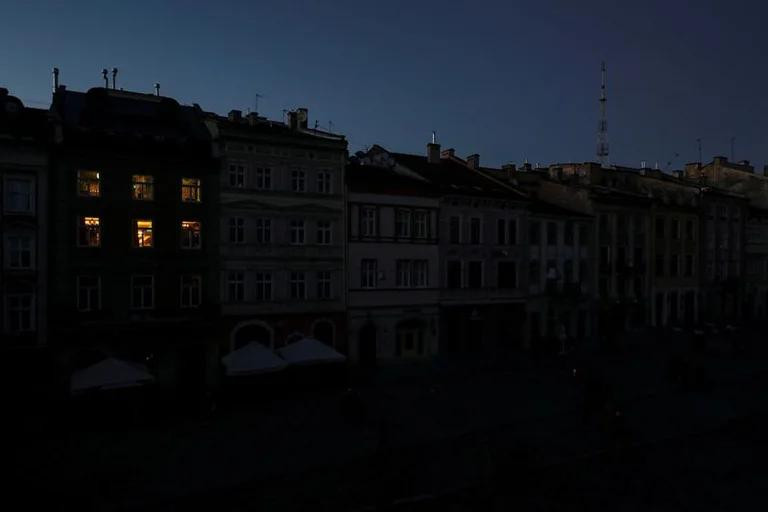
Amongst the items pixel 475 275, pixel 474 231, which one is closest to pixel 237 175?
pixel 474 231

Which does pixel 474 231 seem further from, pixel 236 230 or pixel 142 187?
pixel 142 187

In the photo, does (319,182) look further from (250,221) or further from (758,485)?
(758,485)

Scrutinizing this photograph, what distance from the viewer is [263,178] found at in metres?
29.4

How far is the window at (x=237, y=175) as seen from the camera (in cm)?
2847

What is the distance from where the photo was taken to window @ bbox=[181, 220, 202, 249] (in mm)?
27500

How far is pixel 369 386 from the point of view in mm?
27938

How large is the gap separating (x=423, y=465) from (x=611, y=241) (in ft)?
105

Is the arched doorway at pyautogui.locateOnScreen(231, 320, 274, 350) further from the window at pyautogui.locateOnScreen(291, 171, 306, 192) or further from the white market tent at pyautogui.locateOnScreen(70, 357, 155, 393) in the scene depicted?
the window at pyautogui.locateOnScreen(291, 171, 306, 192)

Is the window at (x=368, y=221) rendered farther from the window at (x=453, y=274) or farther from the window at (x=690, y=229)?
the window at (x=690, y=229)

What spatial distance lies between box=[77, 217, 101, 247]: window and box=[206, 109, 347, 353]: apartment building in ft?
16.7

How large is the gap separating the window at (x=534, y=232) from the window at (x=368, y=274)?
12.0m

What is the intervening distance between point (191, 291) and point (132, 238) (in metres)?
3.45

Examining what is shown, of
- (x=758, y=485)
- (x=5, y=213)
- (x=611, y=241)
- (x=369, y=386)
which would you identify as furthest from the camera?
(x=611, y=241)

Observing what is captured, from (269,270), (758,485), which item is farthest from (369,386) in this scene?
(758,485)
